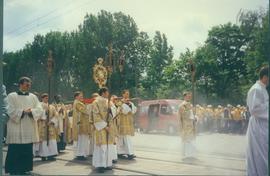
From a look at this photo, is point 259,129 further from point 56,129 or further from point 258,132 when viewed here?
point 56,129

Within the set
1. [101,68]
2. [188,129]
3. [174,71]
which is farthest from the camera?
[174,71]

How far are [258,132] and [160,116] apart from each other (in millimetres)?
16611

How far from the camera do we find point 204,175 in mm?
8023

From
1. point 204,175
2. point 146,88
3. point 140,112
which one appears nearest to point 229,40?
point 146,88

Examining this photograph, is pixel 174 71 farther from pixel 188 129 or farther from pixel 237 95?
pixel 188 129

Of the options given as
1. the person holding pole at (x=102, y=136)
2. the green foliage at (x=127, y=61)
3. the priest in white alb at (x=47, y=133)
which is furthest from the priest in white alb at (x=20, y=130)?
the green foliage at (x=127, y=61)

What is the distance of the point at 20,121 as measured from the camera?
8.20 m

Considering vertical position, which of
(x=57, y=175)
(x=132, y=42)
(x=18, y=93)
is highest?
(x=132, y=42)

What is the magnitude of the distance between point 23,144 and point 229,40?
35794mm

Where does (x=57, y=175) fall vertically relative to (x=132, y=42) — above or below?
below

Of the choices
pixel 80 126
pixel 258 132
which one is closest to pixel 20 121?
pixel 80 126

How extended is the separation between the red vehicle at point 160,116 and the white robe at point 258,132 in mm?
15369

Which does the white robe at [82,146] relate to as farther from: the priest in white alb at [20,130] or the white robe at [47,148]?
the priest in white alb at [20,130]

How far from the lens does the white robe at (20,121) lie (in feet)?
26.5
